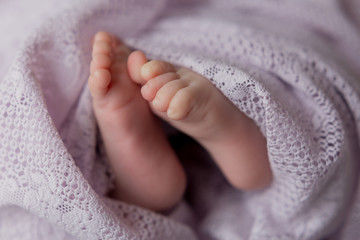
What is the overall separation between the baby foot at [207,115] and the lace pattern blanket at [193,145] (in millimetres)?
24

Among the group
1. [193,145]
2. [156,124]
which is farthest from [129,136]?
[193,145]

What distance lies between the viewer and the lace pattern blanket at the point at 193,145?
1.90ft

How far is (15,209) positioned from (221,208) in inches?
15.4

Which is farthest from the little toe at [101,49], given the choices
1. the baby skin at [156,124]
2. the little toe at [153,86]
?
the little toe at [153,86]

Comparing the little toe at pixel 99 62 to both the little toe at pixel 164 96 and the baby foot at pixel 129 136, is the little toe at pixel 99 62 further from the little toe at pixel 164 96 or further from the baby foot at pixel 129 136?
the little toe at pixel 164 96

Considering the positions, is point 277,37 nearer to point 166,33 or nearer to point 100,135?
point 166,33

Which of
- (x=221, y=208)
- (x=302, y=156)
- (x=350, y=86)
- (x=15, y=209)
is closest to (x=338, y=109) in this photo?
(x=350, y=86)

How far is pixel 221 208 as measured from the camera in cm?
82

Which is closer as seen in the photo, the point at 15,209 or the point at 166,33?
the point at 15,209

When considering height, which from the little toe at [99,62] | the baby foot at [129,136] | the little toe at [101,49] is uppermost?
the little toe at [101,49]

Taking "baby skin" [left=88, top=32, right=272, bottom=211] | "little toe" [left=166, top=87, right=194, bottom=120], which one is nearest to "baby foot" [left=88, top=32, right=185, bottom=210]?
"baby skin" [left=88, top=32, right=272, bottom=211]

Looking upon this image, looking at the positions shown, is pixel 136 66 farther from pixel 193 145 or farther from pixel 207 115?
pixel 193 145

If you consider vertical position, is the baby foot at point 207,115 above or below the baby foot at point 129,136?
above

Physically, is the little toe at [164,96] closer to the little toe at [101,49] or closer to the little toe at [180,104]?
the little toe at [180,104]
